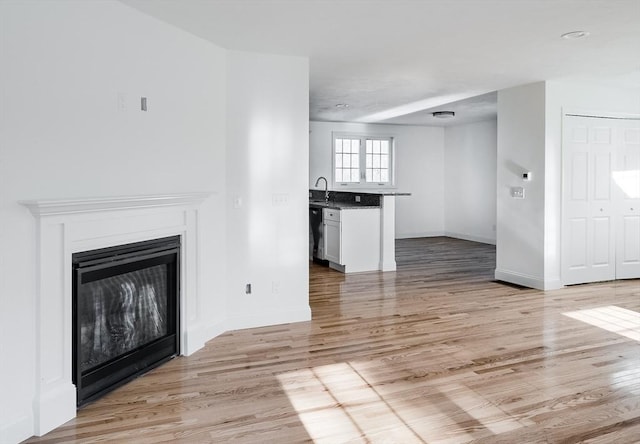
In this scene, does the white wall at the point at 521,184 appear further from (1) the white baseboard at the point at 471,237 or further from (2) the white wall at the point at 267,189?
(1) the white baseboard at the point at 471,237

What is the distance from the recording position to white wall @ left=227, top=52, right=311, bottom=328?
4.57 meters

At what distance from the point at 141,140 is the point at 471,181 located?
897 cm

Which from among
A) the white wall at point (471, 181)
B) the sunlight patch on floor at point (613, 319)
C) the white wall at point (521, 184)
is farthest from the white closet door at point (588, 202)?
the white wall at point (471, 181)

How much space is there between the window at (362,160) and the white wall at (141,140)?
6251 millimetres

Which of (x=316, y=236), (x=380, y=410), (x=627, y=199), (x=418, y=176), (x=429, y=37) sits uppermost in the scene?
(x=429, y=37)

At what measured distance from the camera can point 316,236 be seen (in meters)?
8.42

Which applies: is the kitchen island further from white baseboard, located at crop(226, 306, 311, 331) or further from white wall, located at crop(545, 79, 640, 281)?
white baseboard, located at crop(226, 306, 311, 331)

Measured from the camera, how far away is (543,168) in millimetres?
6125

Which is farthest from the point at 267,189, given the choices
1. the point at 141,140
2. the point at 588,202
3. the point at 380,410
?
the point at 588,202

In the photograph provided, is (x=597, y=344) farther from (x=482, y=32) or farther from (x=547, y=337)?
(x=482, y=32)

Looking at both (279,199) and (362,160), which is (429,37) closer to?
(279,199)

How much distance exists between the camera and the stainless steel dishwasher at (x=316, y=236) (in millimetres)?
8195

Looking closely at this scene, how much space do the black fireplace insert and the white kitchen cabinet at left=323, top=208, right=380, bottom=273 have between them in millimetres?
3785

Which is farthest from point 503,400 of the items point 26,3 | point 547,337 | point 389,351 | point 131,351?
point 26,3
